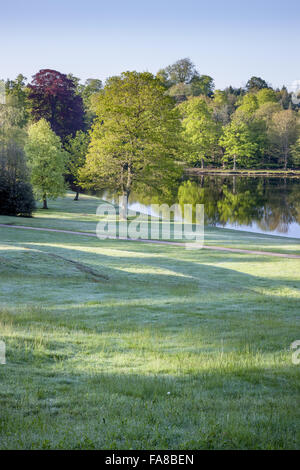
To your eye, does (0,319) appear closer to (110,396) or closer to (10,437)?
(110,396)

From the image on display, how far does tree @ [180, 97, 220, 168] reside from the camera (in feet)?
301

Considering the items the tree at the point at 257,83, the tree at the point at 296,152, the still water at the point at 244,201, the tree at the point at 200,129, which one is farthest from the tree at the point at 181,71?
the still water at the point at 244,201

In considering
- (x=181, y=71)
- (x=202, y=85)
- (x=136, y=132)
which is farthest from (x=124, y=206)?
(x=181, y=71)

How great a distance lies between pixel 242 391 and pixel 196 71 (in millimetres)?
154300

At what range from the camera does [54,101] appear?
231 ft

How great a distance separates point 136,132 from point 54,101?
40852 millimetres

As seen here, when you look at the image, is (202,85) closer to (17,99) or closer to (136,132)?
(17,99)

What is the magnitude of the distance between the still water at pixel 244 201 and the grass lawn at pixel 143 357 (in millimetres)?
22571

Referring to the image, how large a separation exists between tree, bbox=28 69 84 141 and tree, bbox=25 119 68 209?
1115 inches

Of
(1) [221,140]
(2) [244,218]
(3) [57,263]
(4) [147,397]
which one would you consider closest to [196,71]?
(1) [221,140]

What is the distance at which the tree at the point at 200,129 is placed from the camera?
3615 inches

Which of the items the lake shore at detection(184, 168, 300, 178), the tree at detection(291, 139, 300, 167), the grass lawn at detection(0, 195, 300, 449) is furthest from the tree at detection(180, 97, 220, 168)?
the grass lawn at detection(0, 195, 300, 449)

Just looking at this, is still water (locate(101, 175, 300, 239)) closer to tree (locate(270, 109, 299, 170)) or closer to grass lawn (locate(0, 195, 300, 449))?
tree (locate(270, 109, 299, 170))

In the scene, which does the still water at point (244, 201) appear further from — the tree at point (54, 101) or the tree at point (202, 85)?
the tree at point (202, 85)
